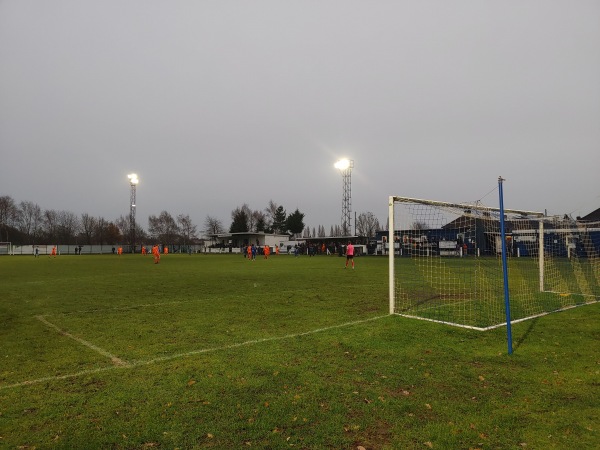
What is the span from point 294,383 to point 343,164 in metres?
55.6

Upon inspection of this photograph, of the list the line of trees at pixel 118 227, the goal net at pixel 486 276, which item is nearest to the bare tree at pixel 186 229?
the line of trees at pixel 118 227

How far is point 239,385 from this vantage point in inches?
186

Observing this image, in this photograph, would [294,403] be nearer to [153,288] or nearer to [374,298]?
[374,298]

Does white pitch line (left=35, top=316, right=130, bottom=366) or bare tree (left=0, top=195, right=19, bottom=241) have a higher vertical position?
bare tree (left=0, top=195, right=19, bottom=241)

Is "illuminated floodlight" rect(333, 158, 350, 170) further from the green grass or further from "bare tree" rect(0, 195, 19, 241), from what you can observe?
"bare tree" rect(0, 195, 19, 241)

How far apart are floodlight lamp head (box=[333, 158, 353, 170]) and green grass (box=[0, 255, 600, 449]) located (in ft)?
167

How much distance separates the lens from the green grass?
3.57 metres

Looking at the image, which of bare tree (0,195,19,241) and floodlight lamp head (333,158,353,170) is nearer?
floodlight lamp head (333,158,353,170)

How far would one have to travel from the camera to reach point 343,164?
192 feet

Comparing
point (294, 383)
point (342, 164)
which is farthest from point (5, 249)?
point (294, 383)

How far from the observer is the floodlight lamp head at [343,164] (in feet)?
192

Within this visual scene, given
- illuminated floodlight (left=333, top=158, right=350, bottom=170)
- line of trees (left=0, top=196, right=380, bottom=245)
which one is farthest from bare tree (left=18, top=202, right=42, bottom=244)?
illuminated floodlight (left=333, top=158, right=350, bottom=170)

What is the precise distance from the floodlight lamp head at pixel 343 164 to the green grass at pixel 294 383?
50808mm

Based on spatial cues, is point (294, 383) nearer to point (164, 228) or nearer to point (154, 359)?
point (154, 359)
